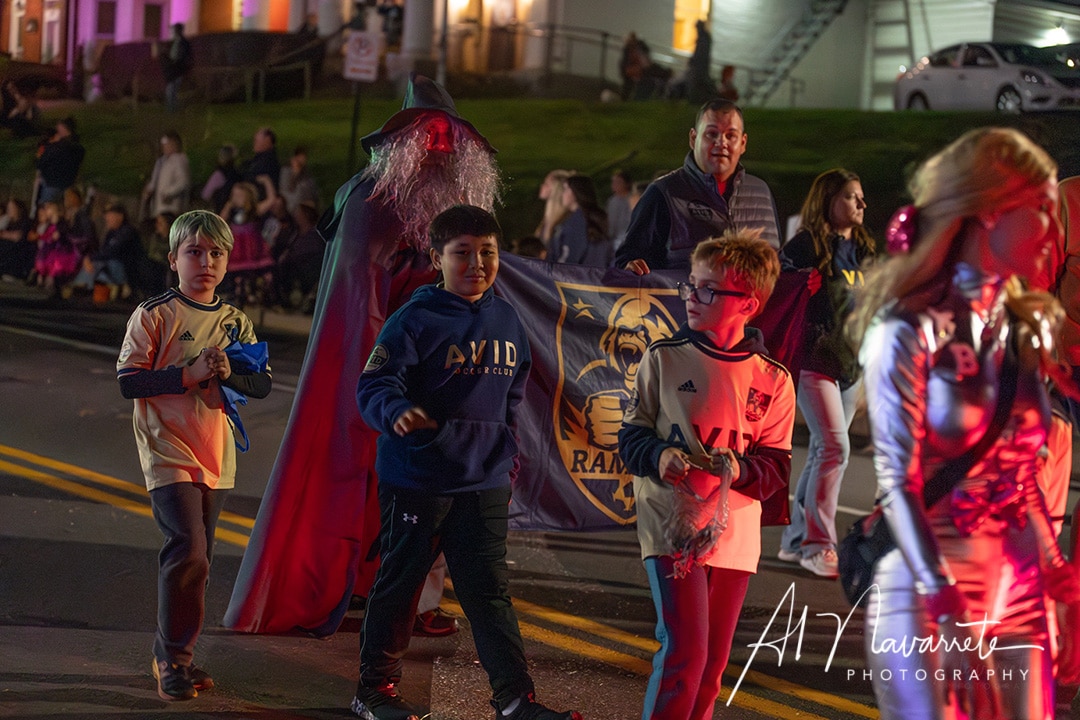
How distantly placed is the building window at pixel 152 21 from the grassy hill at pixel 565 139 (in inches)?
269

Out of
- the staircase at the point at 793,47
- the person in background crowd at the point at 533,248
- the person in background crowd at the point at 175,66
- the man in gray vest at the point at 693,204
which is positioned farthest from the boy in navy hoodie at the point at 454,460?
the staircase at the point at 793,47

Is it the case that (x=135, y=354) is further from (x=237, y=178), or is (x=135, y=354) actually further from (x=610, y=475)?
(x=237, y=178)

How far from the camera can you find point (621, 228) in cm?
1433

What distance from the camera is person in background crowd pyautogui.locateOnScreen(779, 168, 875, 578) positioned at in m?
6.86

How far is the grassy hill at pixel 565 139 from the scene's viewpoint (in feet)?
81.2

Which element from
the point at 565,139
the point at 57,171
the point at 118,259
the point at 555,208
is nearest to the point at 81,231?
the point at 118,259

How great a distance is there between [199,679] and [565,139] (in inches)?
1061

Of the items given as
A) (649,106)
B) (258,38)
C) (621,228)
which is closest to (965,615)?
(621,228)

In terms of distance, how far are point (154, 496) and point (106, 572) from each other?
5.77 feet

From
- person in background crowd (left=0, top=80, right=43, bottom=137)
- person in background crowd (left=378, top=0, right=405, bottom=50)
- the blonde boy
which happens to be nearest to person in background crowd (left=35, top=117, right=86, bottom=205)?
person in background crowd (left=0, top=80, right=43, bottom=137)

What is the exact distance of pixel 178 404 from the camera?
4922mm

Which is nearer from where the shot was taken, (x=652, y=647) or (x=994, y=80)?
(x=652, y=647)

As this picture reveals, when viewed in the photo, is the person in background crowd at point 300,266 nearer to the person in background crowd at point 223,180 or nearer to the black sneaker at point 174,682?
the person in background crowd at point 223,180

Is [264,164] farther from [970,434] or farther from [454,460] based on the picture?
[970,434]
